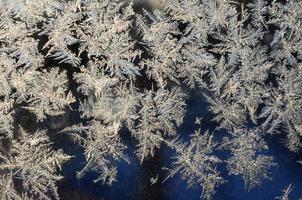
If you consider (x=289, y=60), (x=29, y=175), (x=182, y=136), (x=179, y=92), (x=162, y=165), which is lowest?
(x=29, y=175)

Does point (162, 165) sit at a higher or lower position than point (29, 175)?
higher

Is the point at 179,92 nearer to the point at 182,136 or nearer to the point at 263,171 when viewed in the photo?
the point at 182,136

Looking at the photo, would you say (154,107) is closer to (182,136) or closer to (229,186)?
(182,136)

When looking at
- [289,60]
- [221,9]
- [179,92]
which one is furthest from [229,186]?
[221,9]

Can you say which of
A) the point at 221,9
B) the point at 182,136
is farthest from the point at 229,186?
the point at 221,9

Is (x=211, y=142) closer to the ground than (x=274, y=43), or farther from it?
closer to the ground

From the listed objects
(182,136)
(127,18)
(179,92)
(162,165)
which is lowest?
(162,165)

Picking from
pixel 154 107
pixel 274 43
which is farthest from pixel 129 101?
pixel 274 43

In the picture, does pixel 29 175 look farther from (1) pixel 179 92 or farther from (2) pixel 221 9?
(2) pixel 221 9
